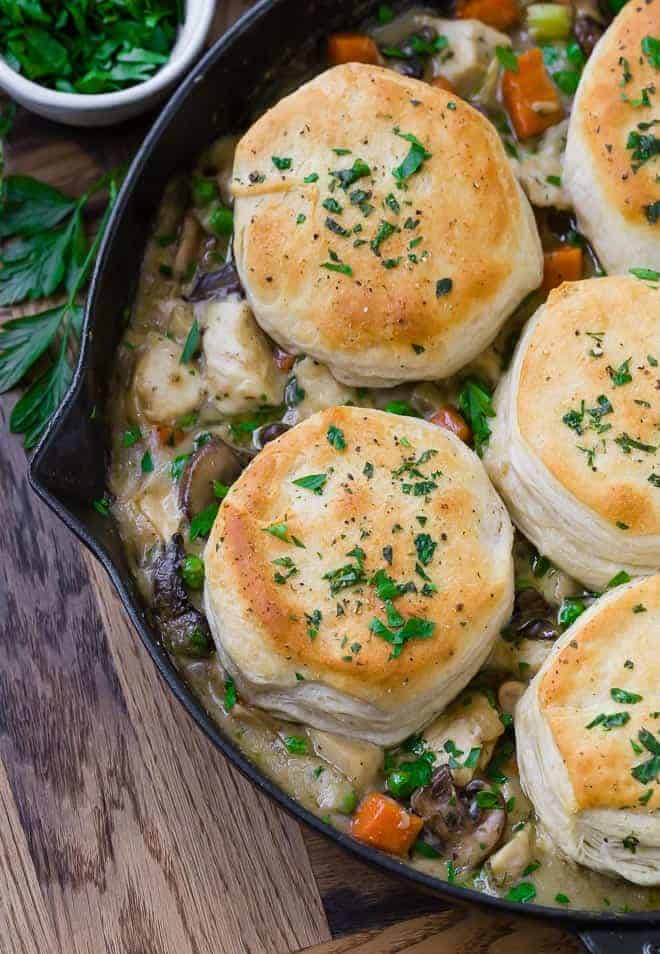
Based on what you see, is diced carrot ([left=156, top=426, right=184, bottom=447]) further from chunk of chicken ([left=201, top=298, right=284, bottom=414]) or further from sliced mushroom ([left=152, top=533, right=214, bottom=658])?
sliced mushroom ([left=152, top=533, right=214, bottom=658])

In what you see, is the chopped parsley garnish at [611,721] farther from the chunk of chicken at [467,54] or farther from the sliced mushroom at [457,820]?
the chunk of chicken at [467,54]

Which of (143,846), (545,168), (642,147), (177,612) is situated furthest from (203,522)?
(642,147)

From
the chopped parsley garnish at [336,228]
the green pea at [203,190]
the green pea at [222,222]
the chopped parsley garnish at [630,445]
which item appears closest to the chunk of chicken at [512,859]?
the chopped parsley garnish at [630,445]

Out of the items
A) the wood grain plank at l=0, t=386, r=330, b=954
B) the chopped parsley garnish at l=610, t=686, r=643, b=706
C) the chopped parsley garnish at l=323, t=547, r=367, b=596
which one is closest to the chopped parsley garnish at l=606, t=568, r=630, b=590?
the chopped parsley garnish at l=610, t=686, r=643, b=706

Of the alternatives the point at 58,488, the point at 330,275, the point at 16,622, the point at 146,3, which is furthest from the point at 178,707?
the point at 146,3

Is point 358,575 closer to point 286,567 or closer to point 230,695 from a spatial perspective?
point 286,567

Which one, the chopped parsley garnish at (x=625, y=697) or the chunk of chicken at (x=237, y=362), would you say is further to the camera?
the chunk of chicken at (x=237, y=362)
